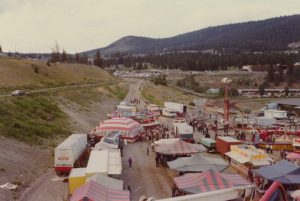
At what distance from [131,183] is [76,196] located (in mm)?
7890

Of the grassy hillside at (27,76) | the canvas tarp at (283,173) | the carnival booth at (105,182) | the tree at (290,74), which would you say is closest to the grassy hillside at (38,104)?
the grassy hillside at (27,76)

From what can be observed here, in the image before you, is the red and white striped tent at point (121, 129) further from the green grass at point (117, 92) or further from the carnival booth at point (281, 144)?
the green grass at point (117, 92)

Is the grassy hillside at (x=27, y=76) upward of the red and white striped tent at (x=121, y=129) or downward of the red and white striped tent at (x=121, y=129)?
upward

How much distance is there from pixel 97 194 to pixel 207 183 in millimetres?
6279

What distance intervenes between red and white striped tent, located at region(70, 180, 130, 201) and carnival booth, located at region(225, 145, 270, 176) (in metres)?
12.1

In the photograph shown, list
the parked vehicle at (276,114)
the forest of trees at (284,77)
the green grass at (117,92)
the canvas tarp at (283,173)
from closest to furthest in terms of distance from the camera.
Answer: the canvas tarp at (283,173) → the parked vehicle at (276,114) → the green grass at (117,92) → the forest of trees at (284,77)

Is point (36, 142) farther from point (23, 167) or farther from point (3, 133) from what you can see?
point (23, 167)

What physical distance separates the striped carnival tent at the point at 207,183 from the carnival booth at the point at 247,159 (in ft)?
21.3

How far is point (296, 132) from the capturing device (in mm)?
47000

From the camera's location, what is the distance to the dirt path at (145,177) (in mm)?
25234

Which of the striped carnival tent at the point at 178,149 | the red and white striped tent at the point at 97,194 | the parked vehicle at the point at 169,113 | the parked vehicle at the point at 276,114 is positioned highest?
the red and white striped tent at the point at 97,194

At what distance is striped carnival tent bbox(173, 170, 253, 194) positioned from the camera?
21797mm

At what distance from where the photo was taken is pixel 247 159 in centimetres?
3008

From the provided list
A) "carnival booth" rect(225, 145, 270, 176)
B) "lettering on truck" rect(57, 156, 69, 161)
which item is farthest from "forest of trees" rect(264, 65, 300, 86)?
"lettering on truck" rect(57, 156, 69, 161)
